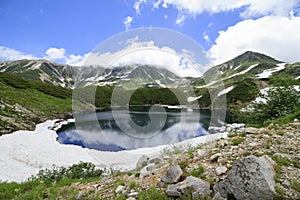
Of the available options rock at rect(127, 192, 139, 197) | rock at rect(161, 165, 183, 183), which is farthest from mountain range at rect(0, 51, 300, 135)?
rock at rect(127, 192, 139, 197)

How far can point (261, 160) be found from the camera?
3.88 meters

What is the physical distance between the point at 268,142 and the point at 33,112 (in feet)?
159

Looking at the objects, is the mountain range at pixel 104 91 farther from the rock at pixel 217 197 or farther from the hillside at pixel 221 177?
the rock at pixel 217 197

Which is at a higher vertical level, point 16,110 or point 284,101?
point 16,110

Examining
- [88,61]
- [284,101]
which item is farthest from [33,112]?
[284,101]

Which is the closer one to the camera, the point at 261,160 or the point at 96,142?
the point at 261,160

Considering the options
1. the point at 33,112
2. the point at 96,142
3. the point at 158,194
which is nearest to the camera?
the point at 158,194

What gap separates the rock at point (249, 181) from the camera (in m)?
3.45

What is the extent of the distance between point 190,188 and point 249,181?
3.93 ft

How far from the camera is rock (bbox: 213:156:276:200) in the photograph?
3447 millimetres

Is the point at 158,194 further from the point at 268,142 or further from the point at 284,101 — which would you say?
the point at 284,101

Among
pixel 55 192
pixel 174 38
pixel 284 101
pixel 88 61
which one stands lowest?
pixel 55 192

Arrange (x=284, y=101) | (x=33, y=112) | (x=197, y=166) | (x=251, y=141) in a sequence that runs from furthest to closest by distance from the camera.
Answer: (x=33, y=112) → (x=284, y=101) → (x=251, y=141) → (x=197, y=166)

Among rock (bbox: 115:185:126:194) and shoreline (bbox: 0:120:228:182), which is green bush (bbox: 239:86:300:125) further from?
rock (bbox: 115:185:126:194)
